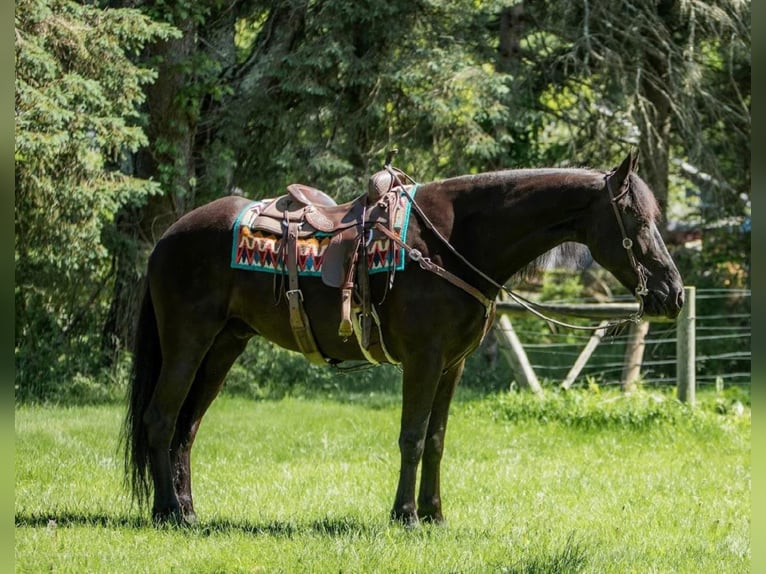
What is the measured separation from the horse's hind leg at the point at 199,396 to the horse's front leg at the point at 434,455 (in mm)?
1358

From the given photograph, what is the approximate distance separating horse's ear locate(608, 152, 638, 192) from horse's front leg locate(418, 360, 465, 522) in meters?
1.47

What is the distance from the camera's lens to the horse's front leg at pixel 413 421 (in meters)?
5.42

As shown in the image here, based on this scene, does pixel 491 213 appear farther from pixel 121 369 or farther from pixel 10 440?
pixel 121 369

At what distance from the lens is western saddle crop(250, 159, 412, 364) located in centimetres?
553

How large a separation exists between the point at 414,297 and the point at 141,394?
197cm

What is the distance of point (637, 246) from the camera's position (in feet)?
16.6

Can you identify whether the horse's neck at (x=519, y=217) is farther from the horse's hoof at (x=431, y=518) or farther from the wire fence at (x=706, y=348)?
the wire fence at (x=706, y=348)

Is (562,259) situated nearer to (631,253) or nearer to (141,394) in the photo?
(631,253)

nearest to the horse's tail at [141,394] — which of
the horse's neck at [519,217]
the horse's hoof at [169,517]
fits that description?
the horse's hoof at [169,517]

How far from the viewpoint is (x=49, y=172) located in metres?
9.78

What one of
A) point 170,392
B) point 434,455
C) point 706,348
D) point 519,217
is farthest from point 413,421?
point 706,348

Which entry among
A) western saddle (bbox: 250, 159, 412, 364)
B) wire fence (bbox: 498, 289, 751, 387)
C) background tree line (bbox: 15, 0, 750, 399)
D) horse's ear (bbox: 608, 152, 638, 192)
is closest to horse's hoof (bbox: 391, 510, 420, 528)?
western saddle (bbox: 250, 159, 412, 364)

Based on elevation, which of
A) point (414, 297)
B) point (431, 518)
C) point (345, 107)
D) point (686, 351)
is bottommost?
point (431, 518)

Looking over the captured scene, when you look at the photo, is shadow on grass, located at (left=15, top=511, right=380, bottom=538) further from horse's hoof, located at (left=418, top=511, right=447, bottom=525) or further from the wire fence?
the wire fence
